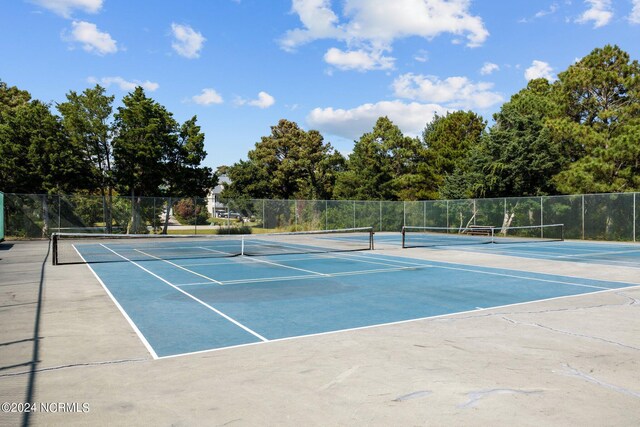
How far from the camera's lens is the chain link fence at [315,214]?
30.3 metres

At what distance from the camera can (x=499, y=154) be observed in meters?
38.9

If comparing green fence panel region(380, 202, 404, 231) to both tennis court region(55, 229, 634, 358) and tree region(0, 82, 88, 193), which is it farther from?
tennis court region(55, 229, 634, 358)

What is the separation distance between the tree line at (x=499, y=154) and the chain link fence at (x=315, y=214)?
7.80ft

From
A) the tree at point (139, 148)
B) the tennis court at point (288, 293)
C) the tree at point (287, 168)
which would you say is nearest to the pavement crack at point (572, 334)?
the tennis court at point (288, 293)

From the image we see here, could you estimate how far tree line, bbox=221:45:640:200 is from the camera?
1313 inches

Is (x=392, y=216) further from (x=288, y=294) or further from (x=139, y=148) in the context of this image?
(x=288, y=294)

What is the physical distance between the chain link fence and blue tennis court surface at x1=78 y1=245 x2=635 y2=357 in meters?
17.5

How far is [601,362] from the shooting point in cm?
585

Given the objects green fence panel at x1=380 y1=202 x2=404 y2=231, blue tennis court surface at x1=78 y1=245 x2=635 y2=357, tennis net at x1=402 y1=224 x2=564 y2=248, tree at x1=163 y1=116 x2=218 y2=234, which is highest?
tree at x1=163 y1=116 x2=218 y2=234

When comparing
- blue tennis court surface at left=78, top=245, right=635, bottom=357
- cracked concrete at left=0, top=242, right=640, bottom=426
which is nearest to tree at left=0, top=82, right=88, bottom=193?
blue tennis court surface at left=78, top=245, right=635, bottom=357

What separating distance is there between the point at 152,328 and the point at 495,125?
41285 millimetres

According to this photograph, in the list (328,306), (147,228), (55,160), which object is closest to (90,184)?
(55,160)

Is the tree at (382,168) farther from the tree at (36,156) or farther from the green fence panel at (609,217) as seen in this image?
the tree at (36,156)

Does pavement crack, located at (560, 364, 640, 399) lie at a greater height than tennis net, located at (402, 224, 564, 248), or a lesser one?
lesser
